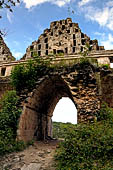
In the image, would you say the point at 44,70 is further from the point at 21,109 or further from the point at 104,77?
the point at 104,77

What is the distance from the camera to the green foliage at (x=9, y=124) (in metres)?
5.99

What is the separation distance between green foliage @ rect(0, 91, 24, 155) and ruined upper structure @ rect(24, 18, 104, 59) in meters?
26.1

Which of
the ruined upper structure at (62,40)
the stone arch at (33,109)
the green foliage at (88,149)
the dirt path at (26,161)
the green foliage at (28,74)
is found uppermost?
the ruined upper structure at (62,40)

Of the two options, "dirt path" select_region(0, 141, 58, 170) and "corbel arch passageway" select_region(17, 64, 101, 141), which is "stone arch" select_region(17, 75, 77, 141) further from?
"dirt path" select_region(0, 141, 58, 170)

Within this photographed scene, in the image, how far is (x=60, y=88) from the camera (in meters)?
9.57

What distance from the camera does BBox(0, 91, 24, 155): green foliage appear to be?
5.99m

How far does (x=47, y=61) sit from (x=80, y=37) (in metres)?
27.8

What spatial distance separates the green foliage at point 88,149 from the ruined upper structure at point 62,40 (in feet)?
91.2

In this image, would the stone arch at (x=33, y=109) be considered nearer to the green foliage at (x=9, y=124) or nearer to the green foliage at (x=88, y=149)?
the green foliage at (x=9, y=124)

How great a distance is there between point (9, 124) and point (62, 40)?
1183 inches

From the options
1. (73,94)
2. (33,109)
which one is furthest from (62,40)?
(73,94)

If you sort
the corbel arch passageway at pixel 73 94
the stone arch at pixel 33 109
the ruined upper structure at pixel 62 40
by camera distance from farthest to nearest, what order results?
1. the ruined upper structure at pixel 62 40
2. the stone arch at pixel 33 109
3. the corbel arch passageway at pixel 73 94

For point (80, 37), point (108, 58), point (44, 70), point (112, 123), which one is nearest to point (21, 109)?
point (44, 70)

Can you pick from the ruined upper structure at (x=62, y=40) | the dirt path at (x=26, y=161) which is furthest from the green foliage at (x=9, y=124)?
the ruined upper structure at (x=62, y=40)
